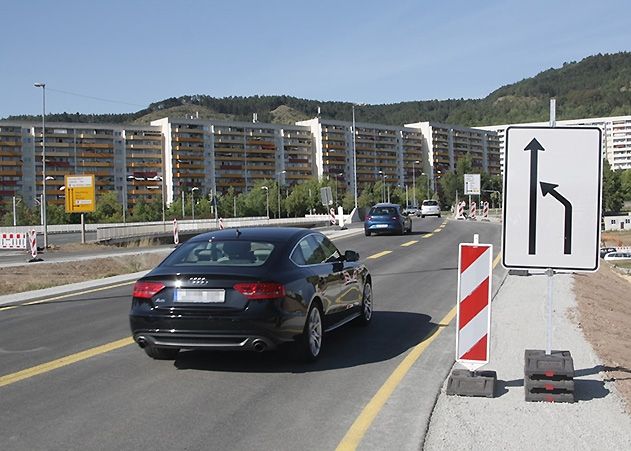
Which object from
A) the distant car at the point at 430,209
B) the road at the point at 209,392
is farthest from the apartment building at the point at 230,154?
the road at the point at 209,392

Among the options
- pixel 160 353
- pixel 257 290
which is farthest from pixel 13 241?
pixel 257 290

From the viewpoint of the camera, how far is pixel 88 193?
5206 centimetres

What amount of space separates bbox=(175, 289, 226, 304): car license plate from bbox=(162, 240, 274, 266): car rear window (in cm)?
54

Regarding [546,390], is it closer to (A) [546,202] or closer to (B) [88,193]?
(A) [546,202]

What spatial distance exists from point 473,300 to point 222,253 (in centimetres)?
297

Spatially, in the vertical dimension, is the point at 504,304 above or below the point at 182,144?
below

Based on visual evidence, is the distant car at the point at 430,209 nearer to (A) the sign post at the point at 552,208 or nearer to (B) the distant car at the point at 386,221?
(B) the distant car at the point at 386,221

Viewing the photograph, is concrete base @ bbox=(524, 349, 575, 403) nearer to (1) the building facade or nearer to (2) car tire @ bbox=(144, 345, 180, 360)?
(2) car tire @ bbox=(144, 345, 180, 360)

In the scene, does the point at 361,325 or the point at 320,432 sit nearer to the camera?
the point at 320,432

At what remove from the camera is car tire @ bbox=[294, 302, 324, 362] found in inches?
313

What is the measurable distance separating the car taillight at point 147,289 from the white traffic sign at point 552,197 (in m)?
3.56

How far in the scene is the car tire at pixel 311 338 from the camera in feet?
26.1

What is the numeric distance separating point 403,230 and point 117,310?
25.8 m

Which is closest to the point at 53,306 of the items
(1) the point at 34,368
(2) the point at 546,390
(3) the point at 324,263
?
(1) the point at 34,368
